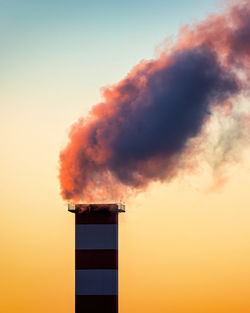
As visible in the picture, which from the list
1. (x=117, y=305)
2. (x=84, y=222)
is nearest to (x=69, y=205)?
(x=84, y=222)

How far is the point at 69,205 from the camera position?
59500 millimetres

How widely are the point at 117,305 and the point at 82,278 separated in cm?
199

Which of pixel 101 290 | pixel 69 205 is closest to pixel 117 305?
pixel 101 290

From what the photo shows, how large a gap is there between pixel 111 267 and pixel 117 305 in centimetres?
172

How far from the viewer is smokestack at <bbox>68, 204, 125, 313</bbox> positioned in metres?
59.1

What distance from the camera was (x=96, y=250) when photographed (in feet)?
194

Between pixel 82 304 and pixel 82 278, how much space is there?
1250 mm

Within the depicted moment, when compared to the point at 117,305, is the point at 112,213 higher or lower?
higher

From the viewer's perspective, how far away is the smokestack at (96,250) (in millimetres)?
59094

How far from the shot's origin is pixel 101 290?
59.0 meters

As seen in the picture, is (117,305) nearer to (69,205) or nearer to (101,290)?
(101,290)

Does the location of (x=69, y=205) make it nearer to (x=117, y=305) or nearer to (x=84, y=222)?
(x=84, y=222)

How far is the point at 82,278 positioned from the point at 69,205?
10.9 feet

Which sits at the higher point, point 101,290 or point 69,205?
point 69,205
